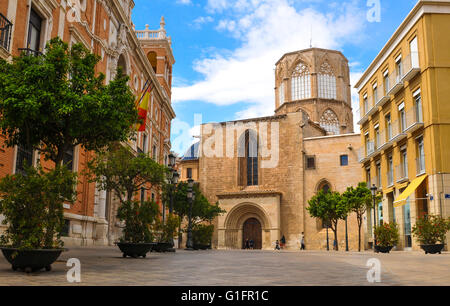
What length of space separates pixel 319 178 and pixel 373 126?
12045 mm

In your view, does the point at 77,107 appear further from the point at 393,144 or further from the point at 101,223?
the point at 393,144

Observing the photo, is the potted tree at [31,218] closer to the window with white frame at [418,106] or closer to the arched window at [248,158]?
the window with white frame at [418,106]

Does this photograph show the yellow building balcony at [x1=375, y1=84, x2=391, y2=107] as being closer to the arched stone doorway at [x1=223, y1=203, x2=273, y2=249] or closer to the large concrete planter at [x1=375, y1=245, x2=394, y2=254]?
the large concrete planter at [x1=375, y1=245, x2=394, y2=254]

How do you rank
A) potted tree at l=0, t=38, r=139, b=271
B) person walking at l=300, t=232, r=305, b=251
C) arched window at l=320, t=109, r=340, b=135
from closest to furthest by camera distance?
1. potted tree at l=0, t=38, r=139, b=271
2. person walking at l=300, t=232, r=305, b=251
3. arched window at l=320, t=109, r=340, b=135

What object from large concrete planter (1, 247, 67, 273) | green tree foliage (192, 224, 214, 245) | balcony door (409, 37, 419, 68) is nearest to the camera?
large concrete planter (1, 247, 67, 273)

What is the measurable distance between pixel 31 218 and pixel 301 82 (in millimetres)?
51258

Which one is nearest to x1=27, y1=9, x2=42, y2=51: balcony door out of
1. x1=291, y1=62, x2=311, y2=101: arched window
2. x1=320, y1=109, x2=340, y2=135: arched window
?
x1=320, y1=109, x2=340, y2=135: arched window

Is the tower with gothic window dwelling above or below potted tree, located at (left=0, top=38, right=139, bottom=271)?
above

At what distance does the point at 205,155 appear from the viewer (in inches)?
1909

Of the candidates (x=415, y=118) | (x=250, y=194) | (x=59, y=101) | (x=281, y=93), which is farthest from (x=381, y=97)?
(x=281, y=93)

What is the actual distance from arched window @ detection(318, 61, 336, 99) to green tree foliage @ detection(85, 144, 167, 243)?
135ft

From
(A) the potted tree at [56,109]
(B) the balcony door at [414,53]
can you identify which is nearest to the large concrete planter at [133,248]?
(A) the potted tree at [56,109]

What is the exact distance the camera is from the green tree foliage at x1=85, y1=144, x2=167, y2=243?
41.1 ft

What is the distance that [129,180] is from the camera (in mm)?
15820
